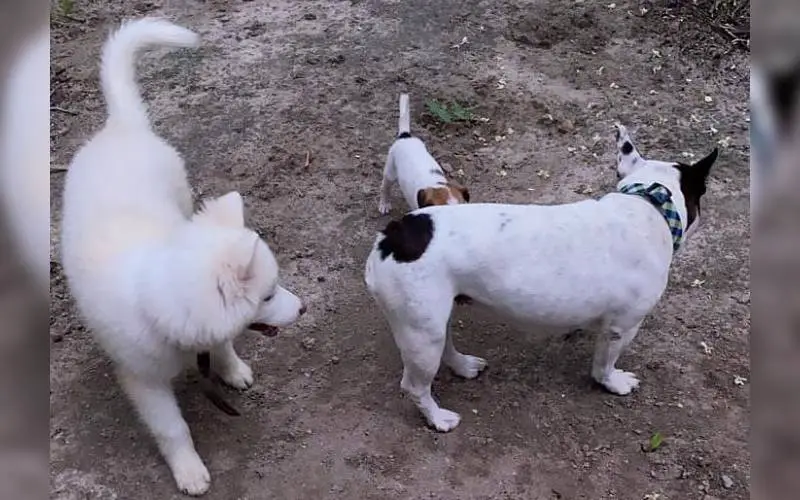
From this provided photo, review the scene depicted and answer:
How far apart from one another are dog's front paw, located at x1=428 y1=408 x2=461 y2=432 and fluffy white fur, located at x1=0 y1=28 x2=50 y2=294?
83.5 inches

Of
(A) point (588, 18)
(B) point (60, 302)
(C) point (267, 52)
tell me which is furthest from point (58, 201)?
(A) point (588, 18)

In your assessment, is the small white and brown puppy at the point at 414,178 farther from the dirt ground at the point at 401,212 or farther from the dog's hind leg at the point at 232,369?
the dog's hind leg at the point at 232,369

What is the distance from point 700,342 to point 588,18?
2.95m

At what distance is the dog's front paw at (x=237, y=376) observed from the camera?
331 centimetres

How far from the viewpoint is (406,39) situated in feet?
18.1

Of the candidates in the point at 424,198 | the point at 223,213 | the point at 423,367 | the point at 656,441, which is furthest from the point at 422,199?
the point at 656,441

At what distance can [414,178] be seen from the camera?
3.85m

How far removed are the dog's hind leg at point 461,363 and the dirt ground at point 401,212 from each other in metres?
0.04

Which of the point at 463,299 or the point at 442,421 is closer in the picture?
the point at 463,299

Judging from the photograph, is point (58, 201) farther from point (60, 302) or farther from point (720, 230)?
point (720, 230)

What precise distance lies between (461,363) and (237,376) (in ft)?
3.07

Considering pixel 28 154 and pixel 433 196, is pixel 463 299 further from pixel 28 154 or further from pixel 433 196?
pixel 28 154

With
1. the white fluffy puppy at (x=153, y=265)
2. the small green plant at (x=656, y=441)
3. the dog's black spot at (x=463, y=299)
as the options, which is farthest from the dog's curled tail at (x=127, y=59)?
the small green plant at (x=656, y=441)

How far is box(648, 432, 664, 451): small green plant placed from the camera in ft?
10.1
